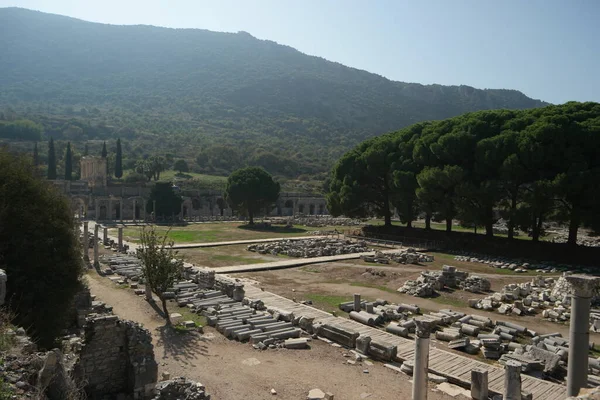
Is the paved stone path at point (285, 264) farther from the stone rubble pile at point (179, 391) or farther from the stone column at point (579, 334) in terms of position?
the stone column at point (579, 334)

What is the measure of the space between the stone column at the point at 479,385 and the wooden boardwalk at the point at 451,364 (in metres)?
0.52

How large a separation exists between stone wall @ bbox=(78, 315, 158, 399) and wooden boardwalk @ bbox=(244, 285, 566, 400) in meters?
7.89

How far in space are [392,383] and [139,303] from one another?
13094mm

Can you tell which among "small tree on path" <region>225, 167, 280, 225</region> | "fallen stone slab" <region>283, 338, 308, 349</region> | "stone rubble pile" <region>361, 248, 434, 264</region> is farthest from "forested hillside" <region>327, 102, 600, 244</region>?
"fallen stone slab" <region>283, 338, 308, 349</region>

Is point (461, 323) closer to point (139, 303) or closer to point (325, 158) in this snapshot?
point (139, 303)

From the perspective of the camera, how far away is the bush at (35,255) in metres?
12.9

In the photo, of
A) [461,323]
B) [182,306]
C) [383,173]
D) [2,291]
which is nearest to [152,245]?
[182,306]

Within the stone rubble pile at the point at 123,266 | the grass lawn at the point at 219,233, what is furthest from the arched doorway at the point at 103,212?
the stone rubble pile at the point at 123,266

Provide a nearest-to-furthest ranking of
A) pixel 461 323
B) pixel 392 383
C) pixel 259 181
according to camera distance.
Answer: pixel 392 383 < pixel 461 323 < pixel 259 181

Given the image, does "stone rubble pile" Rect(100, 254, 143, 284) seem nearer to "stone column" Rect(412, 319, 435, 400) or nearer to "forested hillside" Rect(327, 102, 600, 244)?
"stone column" Rect(412, 319, 435, 400)

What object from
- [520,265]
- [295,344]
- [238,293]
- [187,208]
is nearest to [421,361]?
[295,344]

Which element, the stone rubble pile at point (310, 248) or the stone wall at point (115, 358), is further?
the stone rubble pile at point (310, 248)

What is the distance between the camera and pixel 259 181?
5988 cm

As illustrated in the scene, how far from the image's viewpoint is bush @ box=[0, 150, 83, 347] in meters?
12.9
